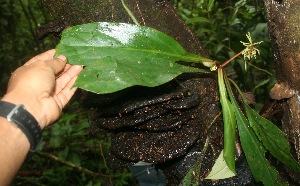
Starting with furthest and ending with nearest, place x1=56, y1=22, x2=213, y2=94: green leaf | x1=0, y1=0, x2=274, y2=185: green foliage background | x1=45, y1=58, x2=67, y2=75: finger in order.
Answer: x1=0, y1=0, x2=274, y2=185: green foliage background
x1=45, y1=58, x2=67, y2=75: finger
x1=56, y1=22, x2=213, y2=94: green leaf

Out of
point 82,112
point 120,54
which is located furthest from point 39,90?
point 82,112

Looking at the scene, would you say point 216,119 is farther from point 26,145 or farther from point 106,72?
point 26,145

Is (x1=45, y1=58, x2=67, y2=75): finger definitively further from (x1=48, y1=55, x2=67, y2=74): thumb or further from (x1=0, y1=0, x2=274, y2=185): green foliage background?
(x1=0, y1=0, x2=274, y2=185): green foliage background

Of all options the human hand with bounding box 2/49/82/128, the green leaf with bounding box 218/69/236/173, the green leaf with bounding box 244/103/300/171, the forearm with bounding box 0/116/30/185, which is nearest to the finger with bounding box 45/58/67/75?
the human hand with bounding box 2/49/82/128

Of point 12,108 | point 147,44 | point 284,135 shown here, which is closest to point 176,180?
point 284,135

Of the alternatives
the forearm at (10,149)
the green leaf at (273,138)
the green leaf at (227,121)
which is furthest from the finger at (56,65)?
the green leaf at (273,138)
